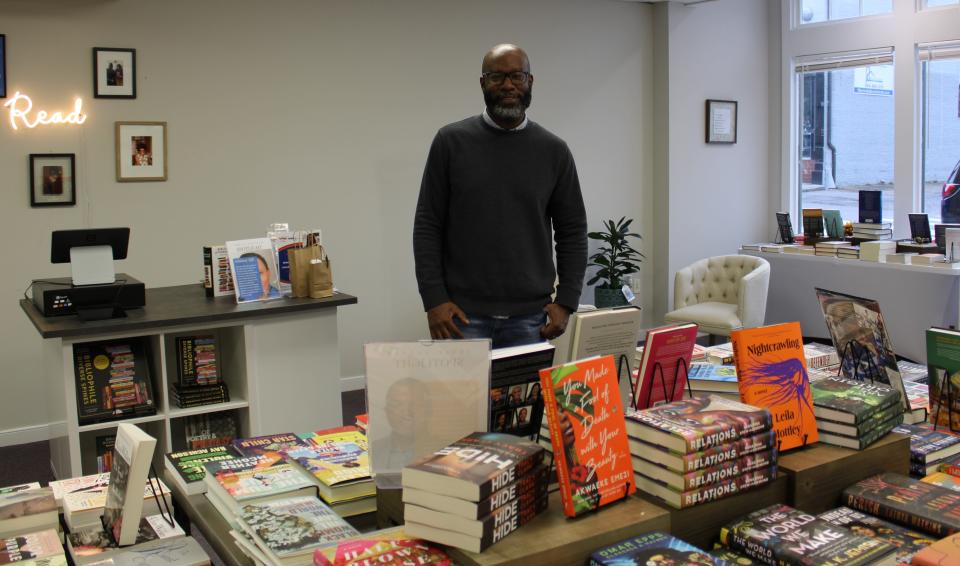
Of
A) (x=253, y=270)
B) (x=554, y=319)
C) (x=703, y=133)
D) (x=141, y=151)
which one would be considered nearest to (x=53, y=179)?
(x=141, y=151)

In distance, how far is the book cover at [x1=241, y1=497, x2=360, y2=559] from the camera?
1.73 meters

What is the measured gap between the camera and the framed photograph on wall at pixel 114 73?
17.2 ft

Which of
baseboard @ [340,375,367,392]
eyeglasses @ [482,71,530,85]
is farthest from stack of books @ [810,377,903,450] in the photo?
baseboard @ [340,375,367,392]

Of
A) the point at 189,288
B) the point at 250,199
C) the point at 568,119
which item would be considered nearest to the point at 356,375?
the point at 250,199

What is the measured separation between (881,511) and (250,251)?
3.10 metres

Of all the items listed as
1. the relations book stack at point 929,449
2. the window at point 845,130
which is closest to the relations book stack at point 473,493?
the relations book stack at point 929,449

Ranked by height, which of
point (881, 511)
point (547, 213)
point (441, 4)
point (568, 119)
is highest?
point (441, 4)

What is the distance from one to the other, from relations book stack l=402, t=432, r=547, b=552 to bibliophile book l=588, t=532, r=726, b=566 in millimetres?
160

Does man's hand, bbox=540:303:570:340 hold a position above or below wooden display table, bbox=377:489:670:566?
above

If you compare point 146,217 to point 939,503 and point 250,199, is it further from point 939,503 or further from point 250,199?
point 939,503

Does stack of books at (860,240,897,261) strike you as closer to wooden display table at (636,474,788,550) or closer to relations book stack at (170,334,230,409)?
relations book stack at (170,334,230,409)

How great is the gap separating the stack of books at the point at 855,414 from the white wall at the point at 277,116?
265cm

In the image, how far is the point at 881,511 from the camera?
1946 millimetres

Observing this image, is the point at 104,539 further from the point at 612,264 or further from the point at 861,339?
the point at 612,264
